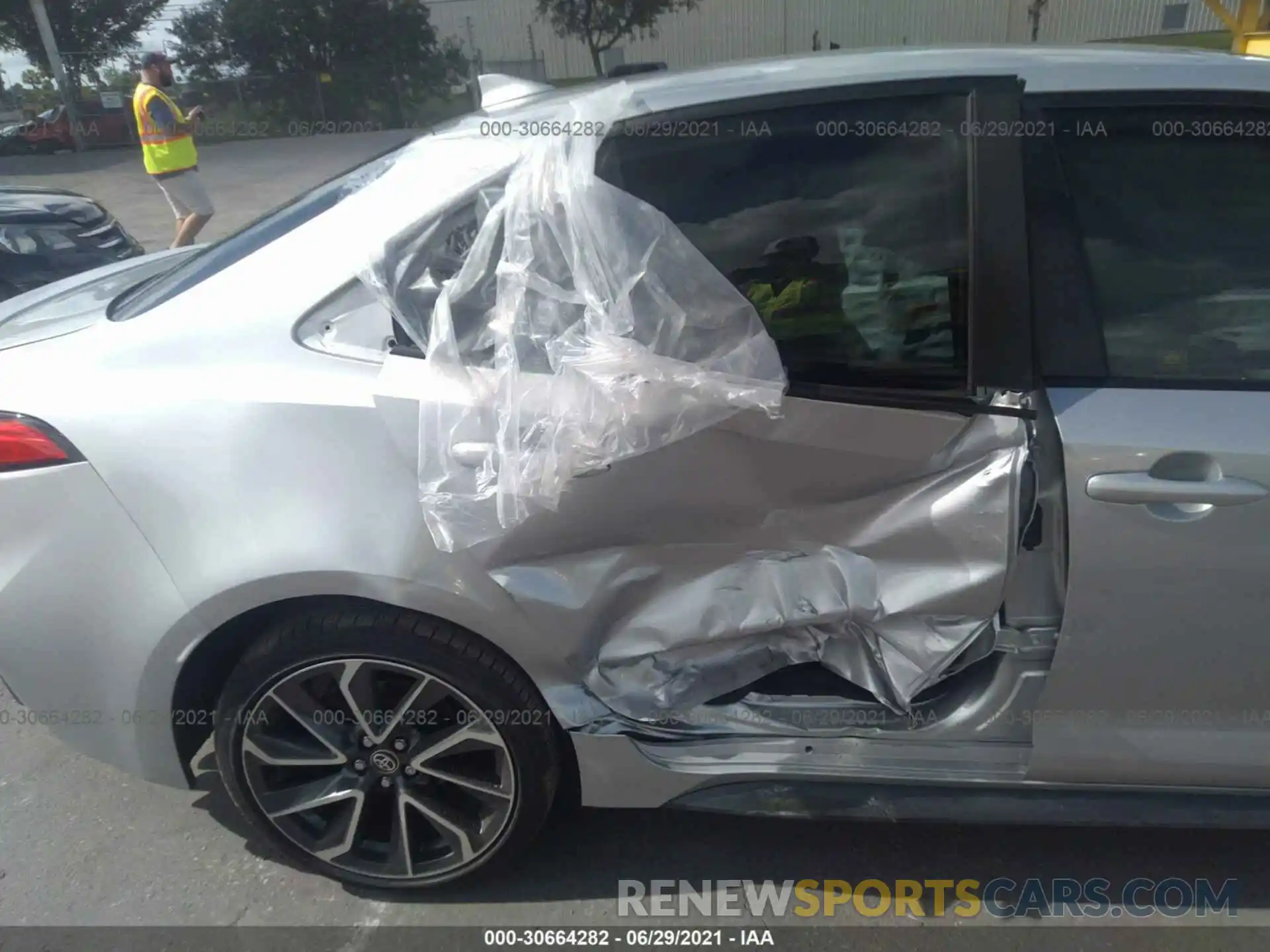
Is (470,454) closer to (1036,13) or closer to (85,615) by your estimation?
(85,615)

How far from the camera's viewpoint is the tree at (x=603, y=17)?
26.9 meters

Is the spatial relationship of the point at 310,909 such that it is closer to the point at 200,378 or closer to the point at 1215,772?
the point at 200,378

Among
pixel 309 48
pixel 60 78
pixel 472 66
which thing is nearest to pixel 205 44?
pixel 309 48

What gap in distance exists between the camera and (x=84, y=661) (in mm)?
2029

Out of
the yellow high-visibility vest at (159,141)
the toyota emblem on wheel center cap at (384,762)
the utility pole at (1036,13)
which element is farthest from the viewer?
the utility pole at (1036,13)

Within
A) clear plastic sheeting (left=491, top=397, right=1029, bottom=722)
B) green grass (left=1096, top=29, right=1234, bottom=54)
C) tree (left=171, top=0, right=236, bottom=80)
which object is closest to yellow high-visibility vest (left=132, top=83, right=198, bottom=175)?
clear plastic sheeting (left=491, top=397, right=1029, bottom=722)

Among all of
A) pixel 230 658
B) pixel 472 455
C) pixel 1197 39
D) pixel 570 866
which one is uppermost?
pixel 472 455

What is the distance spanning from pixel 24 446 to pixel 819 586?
5.41 ft

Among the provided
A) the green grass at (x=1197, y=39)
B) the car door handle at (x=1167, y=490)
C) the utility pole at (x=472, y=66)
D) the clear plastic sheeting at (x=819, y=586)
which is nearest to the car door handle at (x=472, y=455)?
the clear plastic sheeting at (x=819, y=586)

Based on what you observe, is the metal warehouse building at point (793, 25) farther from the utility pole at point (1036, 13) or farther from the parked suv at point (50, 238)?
the parked suv at point (50, 238)

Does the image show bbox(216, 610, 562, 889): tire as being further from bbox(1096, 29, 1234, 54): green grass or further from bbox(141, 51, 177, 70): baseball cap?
bbox(1096, 29, 1234, 54): green grass

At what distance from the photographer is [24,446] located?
1.95m

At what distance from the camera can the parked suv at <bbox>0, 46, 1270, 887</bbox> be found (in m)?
1.81

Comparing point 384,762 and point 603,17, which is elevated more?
point 603,17
